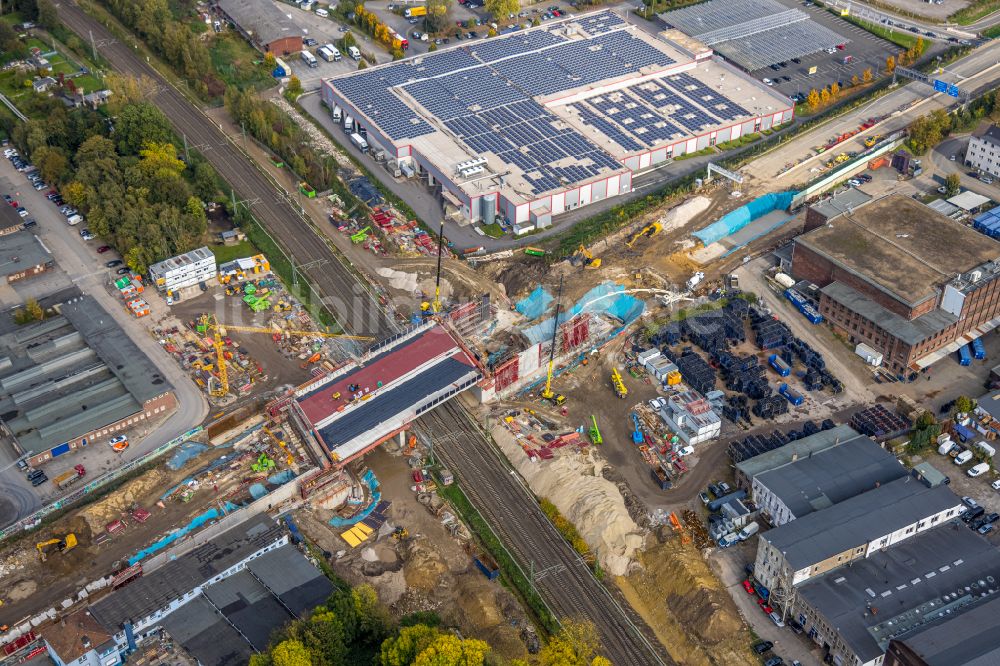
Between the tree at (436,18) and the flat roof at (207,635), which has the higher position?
the tree at (436,18)

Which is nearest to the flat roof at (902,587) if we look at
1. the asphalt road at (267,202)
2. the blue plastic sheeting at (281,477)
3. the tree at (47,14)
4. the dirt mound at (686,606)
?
the dirt mound at (686,606)

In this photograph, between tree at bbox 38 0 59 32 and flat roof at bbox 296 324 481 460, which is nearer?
flat roof at bbox 296 324 481 460

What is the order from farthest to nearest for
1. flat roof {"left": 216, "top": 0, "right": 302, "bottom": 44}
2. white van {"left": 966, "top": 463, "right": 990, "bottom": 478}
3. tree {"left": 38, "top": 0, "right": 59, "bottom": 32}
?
1. tree {"left": 38, "top": 0, "right": 59, "bottom": 32}
2. flat roof {"left": 216, "top": 0, "right": 302, "bottom": 44}
3. white van {"left": 966, "top": 463, "right": 990, "bottom": 478}

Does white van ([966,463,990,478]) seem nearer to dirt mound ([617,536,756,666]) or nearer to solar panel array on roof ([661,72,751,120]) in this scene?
dirt mound ([617,536,756,666])

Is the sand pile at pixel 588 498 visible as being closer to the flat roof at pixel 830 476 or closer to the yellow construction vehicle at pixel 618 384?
the yellow construction vehicle at pixel 618 384

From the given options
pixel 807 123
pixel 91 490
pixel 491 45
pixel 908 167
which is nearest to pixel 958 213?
pixel 908 167

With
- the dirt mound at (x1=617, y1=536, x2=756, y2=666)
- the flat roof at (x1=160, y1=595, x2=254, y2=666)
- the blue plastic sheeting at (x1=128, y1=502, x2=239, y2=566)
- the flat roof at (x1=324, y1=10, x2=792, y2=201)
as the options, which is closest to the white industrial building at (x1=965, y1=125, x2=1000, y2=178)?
the flat roof at (x1=324, y1=10, x2=792, y2=201)

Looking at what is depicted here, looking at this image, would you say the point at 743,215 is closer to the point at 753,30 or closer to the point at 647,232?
the point at 647,232
